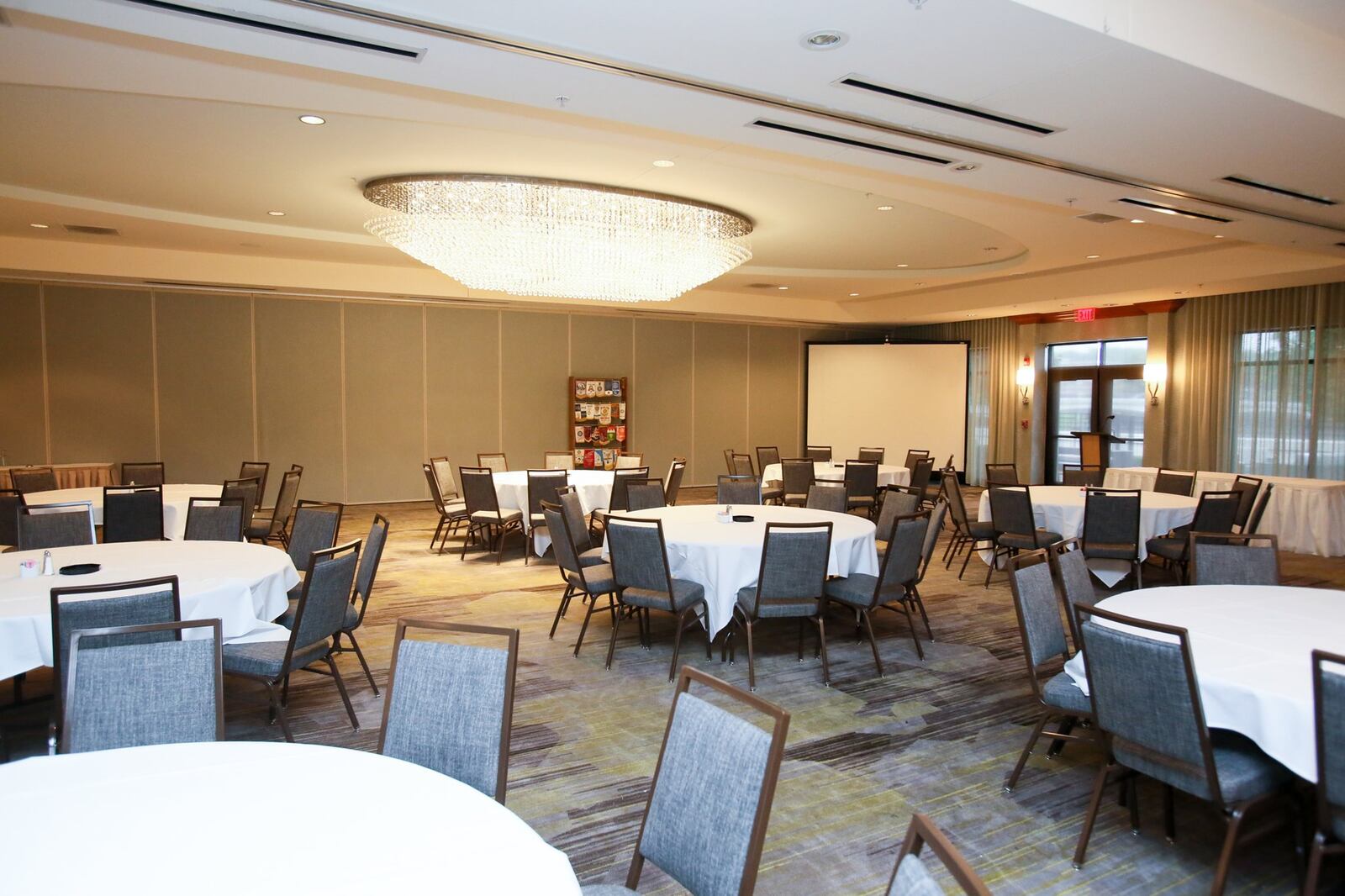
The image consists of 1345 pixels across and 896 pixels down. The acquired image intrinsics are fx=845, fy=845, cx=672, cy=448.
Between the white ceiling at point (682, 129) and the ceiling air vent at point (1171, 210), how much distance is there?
0.44 ft

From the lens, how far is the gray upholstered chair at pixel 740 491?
808cm

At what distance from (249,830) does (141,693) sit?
1020 millimetres

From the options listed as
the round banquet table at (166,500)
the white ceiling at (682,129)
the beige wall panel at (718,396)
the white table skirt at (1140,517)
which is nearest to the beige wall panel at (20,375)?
the white ceiling at (682,129)

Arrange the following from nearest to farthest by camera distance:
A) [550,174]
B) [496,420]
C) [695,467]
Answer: [550,174]
[496,420]
[695,467]

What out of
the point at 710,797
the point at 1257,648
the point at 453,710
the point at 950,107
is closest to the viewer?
the point at 710,797

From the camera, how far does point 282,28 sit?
3.54 m

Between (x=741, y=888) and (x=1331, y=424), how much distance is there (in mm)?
12104

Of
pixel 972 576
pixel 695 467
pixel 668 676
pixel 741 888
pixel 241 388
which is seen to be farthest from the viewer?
pixel 695 467

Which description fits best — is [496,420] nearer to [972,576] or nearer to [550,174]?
[550,174]

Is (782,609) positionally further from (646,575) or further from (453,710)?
(453,710)

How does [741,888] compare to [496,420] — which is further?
[496,420]

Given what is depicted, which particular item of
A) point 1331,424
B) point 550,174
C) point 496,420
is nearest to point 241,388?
point 496,420

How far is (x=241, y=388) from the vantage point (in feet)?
40.5

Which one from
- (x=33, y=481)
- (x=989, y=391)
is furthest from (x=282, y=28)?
(x=989, y=391)
